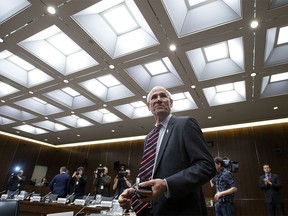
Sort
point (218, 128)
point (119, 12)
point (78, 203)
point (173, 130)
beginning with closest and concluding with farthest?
1. point (173, 130)
2. point (119, 12)
3. point (78, 203)
4. point (218, 128)

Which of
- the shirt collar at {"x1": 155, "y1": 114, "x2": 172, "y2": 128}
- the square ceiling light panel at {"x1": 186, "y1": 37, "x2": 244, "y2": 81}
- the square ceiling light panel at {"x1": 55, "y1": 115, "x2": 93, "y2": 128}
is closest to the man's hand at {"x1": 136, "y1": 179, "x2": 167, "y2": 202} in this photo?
the shirt collar at {"x1": 155, "y1": 114, "x2": 172, "y2": 128}

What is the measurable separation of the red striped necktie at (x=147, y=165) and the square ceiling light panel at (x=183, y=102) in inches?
178

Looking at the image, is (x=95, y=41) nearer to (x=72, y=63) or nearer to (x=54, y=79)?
(x=72, y=63)

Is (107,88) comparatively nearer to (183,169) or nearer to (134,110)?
(134,110)

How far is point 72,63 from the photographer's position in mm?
4555

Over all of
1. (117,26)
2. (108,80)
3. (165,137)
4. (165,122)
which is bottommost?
(165,137)

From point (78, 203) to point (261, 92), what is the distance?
5554 mm

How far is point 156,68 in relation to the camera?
4715 millimetres

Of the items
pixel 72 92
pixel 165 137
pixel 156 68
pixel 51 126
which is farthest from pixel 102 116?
pixel 165 137

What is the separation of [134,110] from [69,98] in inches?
89.7

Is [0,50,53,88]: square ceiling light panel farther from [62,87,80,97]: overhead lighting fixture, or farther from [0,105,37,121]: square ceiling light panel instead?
[0,105,37,121]: square ceiling light panel

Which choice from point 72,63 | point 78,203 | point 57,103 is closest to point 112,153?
point 57,103

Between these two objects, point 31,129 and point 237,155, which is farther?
point 31,129

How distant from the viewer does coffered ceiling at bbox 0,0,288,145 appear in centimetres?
316
